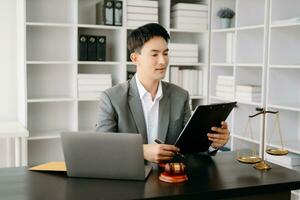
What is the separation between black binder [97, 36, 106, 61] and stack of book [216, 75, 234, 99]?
1223 millimetres

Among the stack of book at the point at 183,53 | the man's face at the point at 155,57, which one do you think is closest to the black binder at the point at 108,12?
the stack of book at the point at 183,53

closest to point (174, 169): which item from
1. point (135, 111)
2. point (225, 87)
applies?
point (135, 111)

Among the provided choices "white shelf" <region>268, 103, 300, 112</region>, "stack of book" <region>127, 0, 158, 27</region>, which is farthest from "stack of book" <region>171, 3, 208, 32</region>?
"white shelf" <region>268, 103, 300, 112</region>

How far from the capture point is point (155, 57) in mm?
2229

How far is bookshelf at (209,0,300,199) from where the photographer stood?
351 cm

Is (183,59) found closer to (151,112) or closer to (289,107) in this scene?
Result: (289,107)

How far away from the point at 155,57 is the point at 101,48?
1.76 metres

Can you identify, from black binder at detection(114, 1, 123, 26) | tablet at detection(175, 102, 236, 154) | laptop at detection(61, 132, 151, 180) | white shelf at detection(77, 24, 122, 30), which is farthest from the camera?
black binder at detection(114, 1, 123, 26)

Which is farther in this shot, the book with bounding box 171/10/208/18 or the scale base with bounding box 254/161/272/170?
the book with bounding box 171/10/208/18

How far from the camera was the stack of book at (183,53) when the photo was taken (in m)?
4.23

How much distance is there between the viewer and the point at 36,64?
391 centimetres

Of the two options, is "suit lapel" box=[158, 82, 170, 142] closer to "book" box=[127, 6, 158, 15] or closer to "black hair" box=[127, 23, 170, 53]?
"black hair" box=[127, 23, 170, 53]

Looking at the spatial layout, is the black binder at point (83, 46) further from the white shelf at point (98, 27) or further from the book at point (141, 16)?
the book at point (141, 16)

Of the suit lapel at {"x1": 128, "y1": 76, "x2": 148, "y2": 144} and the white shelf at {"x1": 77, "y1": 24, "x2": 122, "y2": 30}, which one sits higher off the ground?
the white shelf at {"x1": 77, "y1": 24, "x2": 122, "y2": 30}
